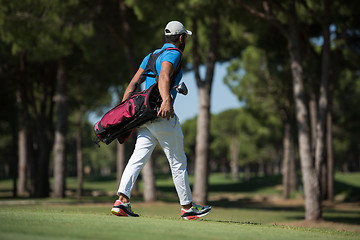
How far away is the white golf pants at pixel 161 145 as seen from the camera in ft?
17.9

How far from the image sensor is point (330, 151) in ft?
75.0

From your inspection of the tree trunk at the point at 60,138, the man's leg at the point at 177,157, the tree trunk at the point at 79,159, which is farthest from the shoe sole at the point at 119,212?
the tree trunk at the point at 79,159

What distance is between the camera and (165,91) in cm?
525

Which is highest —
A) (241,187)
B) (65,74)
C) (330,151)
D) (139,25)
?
(139,25)

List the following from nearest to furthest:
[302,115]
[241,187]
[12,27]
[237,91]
A: [302,115] < [12,27] < [237,91] < [241,187]

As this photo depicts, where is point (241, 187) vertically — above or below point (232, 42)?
below

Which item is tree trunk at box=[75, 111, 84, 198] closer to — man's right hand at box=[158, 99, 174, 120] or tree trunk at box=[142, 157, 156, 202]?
tree trunk at box=[142, 157, 156, 202]

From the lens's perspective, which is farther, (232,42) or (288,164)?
(288,164)

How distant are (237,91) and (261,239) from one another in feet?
82.1

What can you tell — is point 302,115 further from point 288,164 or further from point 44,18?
point 288,164

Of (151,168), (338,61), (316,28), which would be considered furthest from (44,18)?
(338,61)

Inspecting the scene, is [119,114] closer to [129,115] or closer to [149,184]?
[129,115]

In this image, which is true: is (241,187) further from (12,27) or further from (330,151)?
(12,27)

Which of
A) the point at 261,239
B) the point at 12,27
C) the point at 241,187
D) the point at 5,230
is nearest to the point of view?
the point at 5,230
